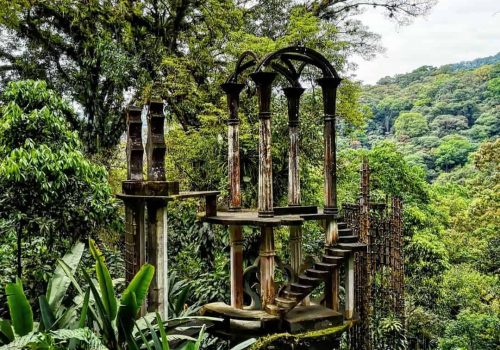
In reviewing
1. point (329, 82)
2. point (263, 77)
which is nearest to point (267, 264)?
point (263, 77)

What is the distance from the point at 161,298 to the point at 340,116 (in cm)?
656

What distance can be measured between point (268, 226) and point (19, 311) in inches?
92.1

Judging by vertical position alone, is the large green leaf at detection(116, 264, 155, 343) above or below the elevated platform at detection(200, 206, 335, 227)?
below

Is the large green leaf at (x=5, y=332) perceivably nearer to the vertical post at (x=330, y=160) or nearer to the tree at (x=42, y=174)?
the tree at (x=42, y=174)

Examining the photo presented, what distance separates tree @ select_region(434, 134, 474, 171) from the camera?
34.5 meters

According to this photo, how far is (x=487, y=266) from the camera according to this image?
15.0 meters

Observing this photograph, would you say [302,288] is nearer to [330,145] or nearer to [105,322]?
[330,145]

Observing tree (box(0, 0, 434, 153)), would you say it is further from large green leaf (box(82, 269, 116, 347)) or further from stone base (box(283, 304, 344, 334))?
large green leaf (box(82, 269, 116, 347))

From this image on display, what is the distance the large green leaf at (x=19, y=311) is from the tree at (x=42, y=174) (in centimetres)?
171

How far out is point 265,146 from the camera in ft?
16.4

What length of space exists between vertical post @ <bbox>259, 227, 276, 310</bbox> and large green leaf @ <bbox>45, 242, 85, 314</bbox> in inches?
72.4


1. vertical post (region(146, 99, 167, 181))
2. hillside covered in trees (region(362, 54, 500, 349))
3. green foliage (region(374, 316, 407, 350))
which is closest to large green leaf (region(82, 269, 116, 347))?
vertical post (region(146, 99, 167, 181))

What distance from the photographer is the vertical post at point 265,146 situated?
16.1 ft

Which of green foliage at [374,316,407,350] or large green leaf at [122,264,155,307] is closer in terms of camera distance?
large green leaf at [122,264,155,307]
